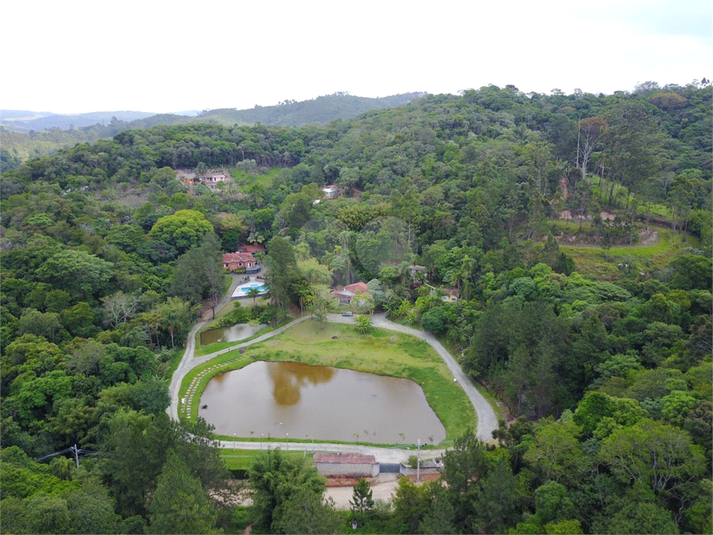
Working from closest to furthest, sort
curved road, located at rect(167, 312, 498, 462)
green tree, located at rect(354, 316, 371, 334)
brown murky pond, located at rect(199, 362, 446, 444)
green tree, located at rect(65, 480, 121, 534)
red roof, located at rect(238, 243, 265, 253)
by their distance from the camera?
green tree, located at rect(65, 480, 121, 534)
curved road, located at rect(167, 312, 498, 462)
brown murky pond, located at rect(199, 362, 446, 444)
green tree, located at rect(354, 316, 371, 334)
red roof, located at rect(238, 243, 265, 253)

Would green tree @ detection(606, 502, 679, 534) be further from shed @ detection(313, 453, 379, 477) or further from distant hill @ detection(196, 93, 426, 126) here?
distant hill @ detection(196, 93, 426, 126)

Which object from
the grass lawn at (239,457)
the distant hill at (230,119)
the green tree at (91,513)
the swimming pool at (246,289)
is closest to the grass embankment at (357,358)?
the grass lawn at (239,457)

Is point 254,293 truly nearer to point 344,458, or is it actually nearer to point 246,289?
point 246,289

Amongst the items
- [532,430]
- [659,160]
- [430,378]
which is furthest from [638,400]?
[659,160]

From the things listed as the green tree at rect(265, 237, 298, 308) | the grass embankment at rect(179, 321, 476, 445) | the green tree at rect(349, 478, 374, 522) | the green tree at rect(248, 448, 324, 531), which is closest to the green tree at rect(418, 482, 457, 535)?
the green tree at rect(349, 478, 374, 522)

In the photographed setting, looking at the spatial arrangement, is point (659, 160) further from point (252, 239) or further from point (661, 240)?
point (252, 239)

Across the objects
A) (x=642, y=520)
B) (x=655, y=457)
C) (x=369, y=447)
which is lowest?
(x=369, y=447)

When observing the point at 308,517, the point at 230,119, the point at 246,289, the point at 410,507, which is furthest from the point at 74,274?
the point at 230,119
